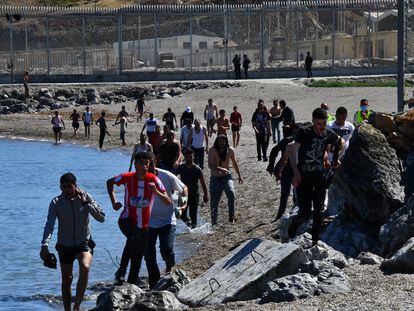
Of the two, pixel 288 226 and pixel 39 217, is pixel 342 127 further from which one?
pixel 39 217

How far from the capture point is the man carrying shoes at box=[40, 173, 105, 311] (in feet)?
35.8

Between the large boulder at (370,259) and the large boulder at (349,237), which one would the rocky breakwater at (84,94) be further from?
the large boulder at (370,259)

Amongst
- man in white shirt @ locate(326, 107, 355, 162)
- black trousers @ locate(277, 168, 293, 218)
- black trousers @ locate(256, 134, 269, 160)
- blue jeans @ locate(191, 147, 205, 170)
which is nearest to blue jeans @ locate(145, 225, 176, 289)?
man in white shirt @ locate(326, 107, 355, 162)

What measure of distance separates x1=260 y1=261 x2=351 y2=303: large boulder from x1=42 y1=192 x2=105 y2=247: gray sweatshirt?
6.11ft

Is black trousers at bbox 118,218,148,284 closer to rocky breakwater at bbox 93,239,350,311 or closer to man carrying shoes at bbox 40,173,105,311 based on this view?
rocky breakwater at bbox 93,239,350,311

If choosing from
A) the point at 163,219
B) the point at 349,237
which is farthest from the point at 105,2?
the point at 163,219

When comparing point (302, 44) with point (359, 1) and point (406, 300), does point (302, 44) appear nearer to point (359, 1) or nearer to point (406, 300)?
point (359, 1)

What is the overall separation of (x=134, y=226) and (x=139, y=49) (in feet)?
155

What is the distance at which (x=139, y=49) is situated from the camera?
58250 millimetres

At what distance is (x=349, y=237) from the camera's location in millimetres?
13414

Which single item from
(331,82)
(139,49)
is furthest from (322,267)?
(139,49)

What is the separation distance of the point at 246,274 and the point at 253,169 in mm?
15094

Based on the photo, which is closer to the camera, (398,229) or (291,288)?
(291,288)

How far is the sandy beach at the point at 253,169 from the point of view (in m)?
10.0
